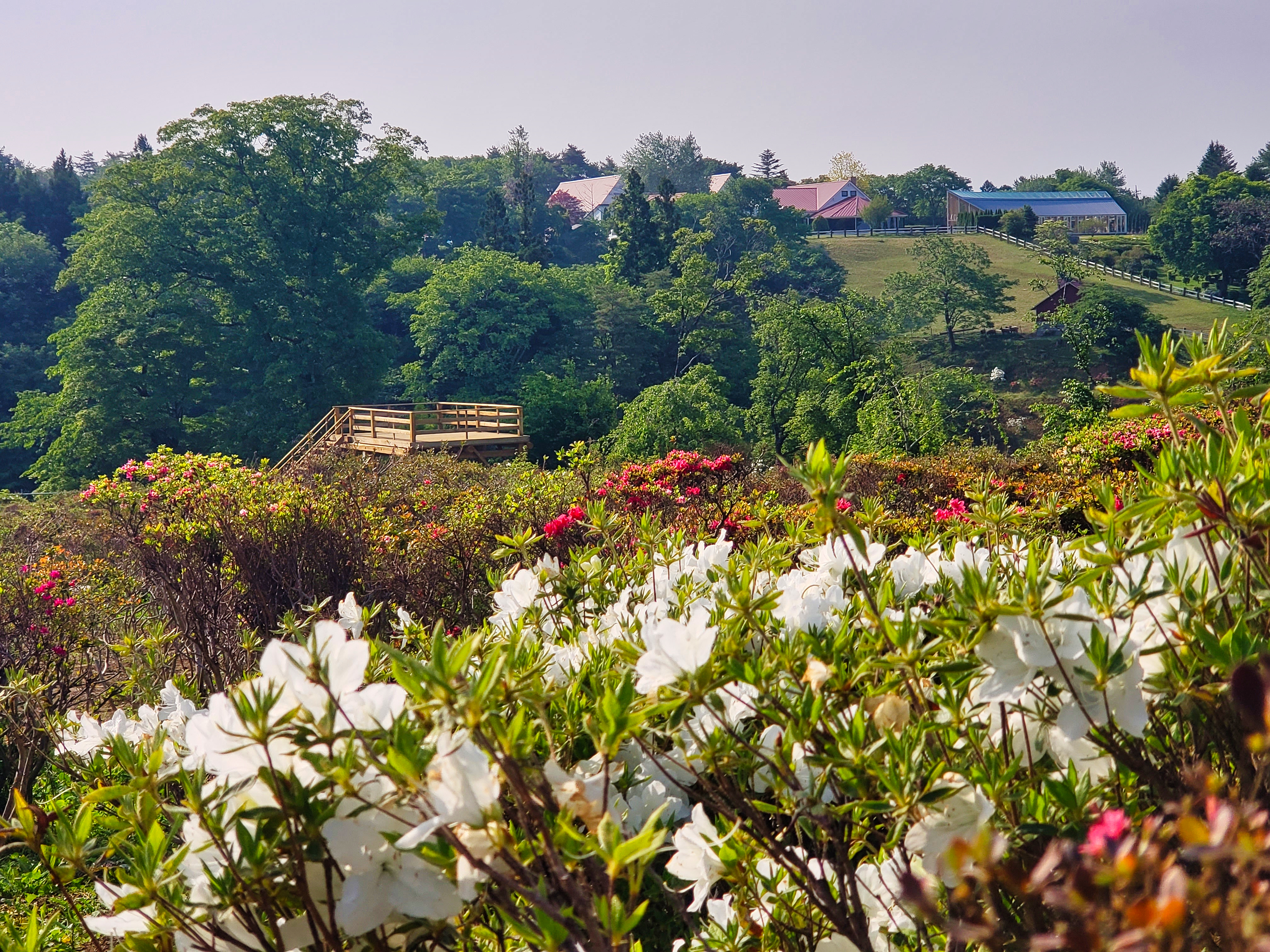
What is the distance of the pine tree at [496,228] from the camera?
3828 centimetres

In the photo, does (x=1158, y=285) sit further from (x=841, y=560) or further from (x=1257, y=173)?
(x=841, y=560)

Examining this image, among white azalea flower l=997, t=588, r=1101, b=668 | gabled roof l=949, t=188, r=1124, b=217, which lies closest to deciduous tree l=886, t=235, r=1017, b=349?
gabled roof l=949, t=188, r=1124, b=217

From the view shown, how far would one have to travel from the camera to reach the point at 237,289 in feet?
85.6

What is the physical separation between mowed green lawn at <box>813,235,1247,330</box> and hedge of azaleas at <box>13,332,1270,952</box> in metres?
33.1

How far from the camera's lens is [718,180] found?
229ft

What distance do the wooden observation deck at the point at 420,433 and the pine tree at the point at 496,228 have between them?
17.4 meters

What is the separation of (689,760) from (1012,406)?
30179mm

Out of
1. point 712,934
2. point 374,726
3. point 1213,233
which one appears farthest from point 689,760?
point 1213,233

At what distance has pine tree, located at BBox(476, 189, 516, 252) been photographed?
3828 cm

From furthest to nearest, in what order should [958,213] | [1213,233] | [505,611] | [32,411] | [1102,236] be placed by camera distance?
1. [958,213]
2. [1102,236]
3. [1213,233]
4. [32,411]
5. [505,611]

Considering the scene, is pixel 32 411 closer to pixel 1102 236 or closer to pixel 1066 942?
pixel 1066 942

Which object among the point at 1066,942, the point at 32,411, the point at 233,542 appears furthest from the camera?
the point at 32,411

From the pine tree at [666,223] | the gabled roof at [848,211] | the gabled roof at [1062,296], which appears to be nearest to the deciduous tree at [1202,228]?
the gabled roof at [1062,296]

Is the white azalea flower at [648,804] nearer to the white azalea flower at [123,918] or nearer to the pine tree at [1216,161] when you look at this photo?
the white azalea flower at [123,918]
